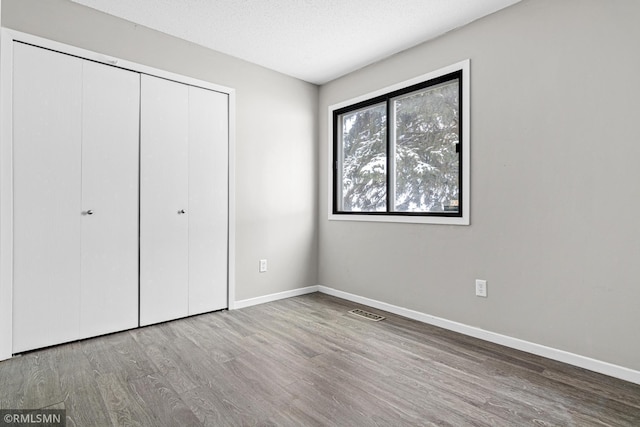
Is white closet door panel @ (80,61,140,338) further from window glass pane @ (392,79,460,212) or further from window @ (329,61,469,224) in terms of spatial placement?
window glass pane @ (392,79,460,212)

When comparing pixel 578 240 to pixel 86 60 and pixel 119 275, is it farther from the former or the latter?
pixel 86 60

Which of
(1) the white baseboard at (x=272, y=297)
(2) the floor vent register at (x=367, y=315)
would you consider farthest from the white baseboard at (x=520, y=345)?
(1) the white baseboard at (x=272, y=297)

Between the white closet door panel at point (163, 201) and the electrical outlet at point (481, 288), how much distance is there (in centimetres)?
240

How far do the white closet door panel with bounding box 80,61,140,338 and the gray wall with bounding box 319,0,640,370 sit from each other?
2.37m

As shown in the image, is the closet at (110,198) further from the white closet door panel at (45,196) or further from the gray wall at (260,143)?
the gray wall at (260,143)

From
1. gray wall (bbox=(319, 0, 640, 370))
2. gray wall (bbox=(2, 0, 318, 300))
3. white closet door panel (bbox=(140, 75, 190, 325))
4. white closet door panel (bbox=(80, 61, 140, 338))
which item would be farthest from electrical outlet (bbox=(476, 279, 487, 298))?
white closet door panel (bbox=(80, 61, 140, 338))

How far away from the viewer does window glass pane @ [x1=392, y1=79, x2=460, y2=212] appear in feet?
9.25

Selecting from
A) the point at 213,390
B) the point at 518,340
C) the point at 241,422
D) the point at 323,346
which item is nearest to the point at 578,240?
the point at 518,340

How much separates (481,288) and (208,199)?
7.88ft

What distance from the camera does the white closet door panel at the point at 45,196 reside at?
2.22 metres

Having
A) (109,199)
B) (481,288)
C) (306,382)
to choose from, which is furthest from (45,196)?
(481,288)

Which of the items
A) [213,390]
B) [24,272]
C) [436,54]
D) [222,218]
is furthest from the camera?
[222,218]

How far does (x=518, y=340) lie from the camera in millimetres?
2361

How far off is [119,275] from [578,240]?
3.20 m
